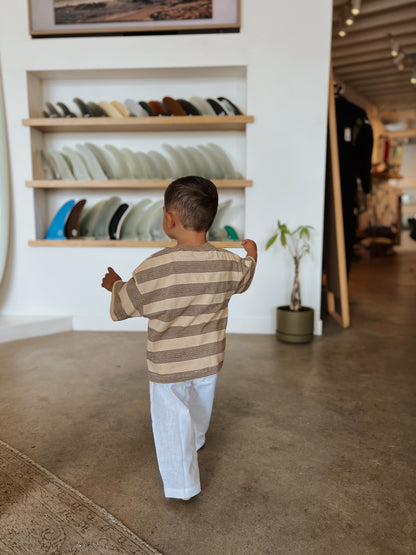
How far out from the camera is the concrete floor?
49.6 inches

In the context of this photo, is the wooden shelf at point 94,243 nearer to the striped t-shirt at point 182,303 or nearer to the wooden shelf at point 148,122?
the wooden shelf at point 148,122

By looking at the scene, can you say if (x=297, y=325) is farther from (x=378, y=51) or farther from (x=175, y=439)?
(x=378, y=51)

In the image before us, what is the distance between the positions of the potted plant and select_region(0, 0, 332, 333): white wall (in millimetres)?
100

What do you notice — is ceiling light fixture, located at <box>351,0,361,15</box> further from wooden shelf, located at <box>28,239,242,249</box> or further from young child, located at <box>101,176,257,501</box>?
young child, located at <box>101,176,257,501</box>

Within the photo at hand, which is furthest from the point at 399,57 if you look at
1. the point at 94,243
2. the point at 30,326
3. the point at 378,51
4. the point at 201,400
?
the point at 201,400

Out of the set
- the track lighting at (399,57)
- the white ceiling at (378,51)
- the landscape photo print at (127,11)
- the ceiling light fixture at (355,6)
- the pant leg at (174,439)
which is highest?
the white ceiling at (378,51)

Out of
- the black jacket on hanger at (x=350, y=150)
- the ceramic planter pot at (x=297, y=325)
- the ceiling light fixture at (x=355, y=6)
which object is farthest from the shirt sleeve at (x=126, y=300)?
the ceiling light fixture at (x=355, y=6)

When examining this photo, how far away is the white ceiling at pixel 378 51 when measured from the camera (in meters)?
5.08

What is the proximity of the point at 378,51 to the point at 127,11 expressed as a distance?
4.65 meters

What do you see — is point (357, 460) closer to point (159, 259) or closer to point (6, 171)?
point (159, 259)

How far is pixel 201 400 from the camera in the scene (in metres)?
1.48

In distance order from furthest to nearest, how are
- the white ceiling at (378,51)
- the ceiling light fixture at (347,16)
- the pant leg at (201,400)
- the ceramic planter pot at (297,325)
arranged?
1. the white ceiling at (378,51)
2. the ceiling light fixture at (347,16)
3. the ceramic planter pot at (297,325)
4. the pant leg at (201,400)

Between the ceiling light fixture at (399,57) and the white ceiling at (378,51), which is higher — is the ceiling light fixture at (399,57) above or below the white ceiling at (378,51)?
below

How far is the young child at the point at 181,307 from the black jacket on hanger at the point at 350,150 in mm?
2769
